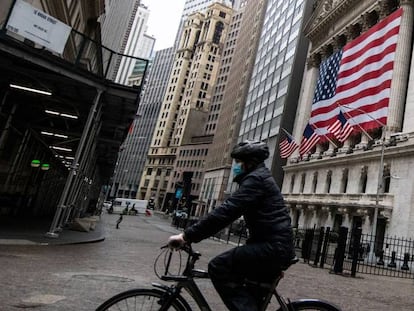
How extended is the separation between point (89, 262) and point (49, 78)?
6.07 meters

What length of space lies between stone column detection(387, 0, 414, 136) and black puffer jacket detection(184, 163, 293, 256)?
38.9m

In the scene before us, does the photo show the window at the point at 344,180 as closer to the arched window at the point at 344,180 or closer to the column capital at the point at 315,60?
the arched window at the point at 344,180

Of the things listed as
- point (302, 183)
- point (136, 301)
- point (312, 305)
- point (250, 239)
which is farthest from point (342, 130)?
point (136, 301)

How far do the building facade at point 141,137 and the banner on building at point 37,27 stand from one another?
14657 cm

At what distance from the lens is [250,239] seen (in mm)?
3547

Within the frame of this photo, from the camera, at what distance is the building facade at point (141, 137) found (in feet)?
534

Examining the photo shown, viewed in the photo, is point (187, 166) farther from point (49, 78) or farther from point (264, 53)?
point (49, 78)

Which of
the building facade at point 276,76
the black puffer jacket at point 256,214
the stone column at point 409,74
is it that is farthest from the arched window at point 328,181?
the black puffer jacket at point 256,214

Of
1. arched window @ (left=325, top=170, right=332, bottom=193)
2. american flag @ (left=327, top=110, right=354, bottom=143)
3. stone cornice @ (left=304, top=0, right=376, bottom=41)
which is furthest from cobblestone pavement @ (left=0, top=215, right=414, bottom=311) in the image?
stone cornice @ (left=304, top=0, right=376, bottom=41)

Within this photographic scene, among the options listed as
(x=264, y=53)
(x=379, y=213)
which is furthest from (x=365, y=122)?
(x=264, y=53)

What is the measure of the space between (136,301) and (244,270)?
973 millimetres

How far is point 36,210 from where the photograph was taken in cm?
2844

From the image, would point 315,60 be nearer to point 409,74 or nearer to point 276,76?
point 276,76

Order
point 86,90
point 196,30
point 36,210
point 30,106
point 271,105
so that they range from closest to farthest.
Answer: point 86,90, point 30,106, point 36,210, point 271,105, point 196,30
